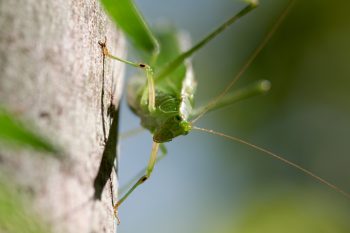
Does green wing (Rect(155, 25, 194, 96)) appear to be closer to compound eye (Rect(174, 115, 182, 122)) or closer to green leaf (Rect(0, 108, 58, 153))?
compound eye (Rect(174, 115, 182, 122))

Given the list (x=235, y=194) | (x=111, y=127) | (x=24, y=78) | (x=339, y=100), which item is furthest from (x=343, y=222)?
(x=24, y=78)

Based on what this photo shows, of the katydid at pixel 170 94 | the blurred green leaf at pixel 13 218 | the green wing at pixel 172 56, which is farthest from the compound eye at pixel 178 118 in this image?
the blurred green leaf at pixel 13 218

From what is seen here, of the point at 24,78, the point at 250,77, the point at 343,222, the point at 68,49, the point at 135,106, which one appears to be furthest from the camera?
the point at 250,77

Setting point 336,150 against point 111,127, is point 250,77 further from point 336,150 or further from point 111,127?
point 111,127

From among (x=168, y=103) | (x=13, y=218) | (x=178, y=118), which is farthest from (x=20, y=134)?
(x=168, y=103)

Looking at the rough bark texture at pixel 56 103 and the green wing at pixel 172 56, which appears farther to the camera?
the green wing at pixel 172 56

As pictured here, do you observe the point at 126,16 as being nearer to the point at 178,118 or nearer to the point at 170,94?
the point at 178,118

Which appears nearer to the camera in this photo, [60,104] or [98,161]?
[60,104]

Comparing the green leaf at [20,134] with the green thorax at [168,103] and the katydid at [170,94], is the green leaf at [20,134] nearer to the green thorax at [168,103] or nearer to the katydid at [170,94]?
the katydid at [170,94]
